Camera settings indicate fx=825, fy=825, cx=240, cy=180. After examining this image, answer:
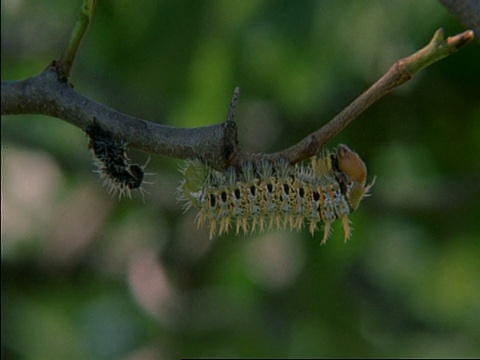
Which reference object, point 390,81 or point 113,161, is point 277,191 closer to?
point 113,161

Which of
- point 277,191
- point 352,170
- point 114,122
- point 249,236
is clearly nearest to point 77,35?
point 114,122

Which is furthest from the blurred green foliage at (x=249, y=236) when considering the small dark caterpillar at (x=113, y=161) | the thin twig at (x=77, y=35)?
the thin twig at (x=77, y=35)

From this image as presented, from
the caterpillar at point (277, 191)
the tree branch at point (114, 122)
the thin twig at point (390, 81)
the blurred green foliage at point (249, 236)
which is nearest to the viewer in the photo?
the thin twig at point (390, 81)

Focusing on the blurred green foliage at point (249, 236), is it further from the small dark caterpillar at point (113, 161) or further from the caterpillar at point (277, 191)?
the small dark caterpillar at point (113, 161)

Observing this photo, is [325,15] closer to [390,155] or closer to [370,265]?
[390,155]

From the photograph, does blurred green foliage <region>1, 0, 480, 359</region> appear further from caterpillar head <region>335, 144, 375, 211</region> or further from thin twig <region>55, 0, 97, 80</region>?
thin twig <region>55, 0, 97, 80</region>

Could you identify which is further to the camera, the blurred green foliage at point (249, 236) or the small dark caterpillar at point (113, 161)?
the blurred green foliage at point (249, 236)

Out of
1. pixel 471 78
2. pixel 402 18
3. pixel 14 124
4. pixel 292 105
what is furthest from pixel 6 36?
pixel 471 78
